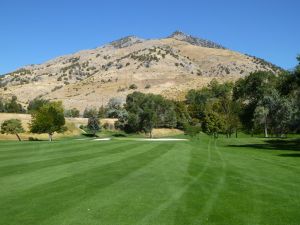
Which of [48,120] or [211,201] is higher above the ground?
[48,120]

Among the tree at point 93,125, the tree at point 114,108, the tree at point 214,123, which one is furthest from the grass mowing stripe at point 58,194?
the tree at point 114,108

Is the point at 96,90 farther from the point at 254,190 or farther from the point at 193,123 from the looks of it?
the point at 254,190

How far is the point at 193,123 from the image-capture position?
114m

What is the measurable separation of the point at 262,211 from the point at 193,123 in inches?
4043

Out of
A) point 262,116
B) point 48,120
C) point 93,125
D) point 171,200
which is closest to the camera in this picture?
point 171,200

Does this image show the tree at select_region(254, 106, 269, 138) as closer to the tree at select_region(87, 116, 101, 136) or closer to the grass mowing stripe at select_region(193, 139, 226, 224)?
the tree at select_region(87, 116, 101, 136)

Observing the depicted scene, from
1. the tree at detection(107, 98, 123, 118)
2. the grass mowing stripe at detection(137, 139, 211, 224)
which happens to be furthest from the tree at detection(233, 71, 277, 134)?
the grass mowing stripe at detection(137, 139, 211, 224)

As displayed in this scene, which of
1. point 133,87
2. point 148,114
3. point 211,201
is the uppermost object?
point 133,87

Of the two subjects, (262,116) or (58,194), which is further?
(262,116)

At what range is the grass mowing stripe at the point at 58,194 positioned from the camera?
10852 millimetres

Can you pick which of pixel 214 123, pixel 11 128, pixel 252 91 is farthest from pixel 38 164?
pixel 252 91

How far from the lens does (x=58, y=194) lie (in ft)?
42.5

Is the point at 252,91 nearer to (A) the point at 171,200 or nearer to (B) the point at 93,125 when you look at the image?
(B) the point at 93,125

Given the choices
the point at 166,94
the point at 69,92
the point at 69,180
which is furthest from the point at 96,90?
the point at 69,180
